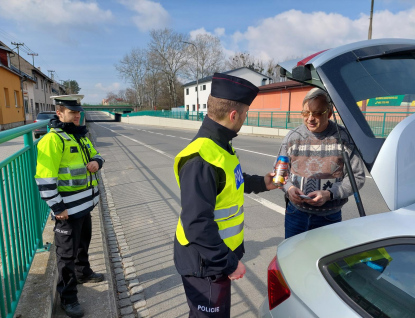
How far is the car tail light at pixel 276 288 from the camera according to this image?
4.66ft

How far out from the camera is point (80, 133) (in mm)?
2666

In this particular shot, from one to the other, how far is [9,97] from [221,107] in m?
33.2

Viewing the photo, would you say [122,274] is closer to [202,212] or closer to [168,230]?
[168,230]

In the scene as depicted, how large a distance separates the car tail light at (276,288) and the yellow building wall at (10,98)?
2923 centimetres

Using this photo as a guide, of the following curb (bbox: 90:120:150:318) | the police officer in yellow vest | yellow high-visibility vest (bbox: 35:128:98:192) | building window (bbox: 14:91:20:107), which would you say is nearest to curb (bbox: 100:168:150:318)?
curb (bbox: 90:120:150:318)

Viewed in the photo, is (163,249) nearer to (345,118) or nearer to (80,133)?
(80,133)

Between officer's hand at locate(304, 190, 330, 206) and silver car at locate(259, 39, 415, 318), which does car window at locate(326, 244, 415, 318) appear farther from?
officer's hand at locate(304, 190, 330, 206)

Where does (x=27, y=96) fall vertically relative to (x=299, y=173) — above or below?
above

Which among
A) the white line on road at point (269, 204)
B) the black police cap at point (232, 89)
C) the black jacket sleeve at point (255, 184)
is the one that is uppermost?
the black police cap at point (232, 89)

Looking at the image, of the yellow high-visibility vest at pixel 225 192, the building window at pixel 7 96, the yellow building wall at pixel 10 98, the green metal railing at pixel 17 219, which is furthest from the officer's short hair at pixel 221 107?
the building window at pixel 7 96

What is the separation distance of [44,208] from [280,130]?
18.9 m

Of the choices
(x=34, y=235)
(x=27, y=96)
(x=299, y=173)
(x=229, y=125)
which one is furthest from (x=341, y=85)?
(x=27, y=96)

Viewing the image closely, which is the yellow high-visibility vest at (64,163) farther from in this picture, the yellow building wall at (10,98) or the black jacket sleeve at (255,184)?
the yellow building wall at (10,98)

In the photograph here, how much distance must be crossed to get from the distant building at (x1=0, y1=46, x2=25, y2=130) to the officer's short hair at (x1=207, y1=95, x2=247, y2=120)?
27840 mm
